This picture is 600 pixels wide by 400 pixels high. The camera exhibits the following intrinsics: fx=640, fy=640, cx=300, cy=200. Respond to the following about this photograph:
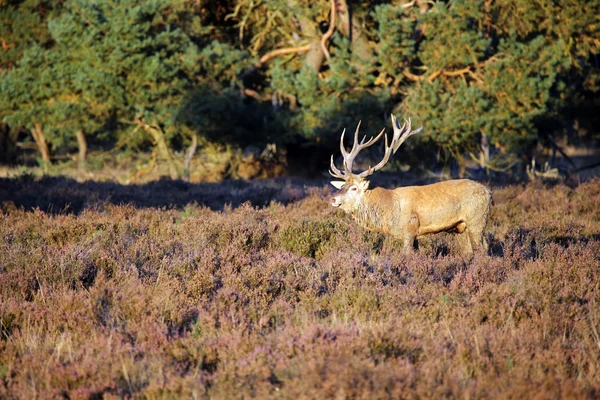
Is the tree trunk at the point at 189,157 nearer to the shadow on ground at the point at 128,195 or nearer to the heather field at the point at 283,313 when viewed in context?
the shadow on ground at the point at 128,195

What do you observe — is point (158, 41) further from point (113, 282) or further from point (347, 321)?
point (347, 321)

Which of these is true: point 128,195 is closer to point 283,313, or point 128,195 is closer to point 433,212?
point 433,212

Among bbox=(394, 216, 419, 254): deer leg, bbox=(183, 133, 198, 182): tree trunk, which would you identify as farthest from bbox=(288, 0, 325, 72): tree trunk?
bbox=(394, 216, 419, 254): deer leg

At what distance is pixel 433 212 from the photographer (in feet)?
26.2

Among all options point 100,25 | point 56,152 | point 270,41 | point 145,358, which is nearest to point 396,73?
point 270,41

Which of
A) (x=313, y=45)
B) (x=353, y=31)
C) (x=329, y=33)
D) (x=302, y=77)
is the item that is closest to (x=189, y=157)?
(x=302, y=77)

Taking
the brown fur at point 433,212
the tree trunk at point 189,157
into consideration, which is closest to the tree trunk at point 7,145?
the tree trunk at point 189,157

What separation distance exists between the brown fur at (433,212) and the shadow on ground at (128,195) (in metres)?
3.64

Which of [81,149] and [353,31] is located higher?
[353,31]

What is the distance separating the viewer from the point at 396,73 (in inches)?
736

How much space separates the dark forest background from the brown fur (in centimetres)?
970

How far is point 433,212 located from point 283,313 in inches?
123

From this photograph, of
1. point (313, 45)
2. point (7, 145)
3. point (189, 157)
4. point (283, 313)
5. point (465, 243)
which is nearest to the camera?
point (283, 313)

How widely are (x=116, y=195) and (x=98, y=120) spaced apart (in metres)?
8.67
